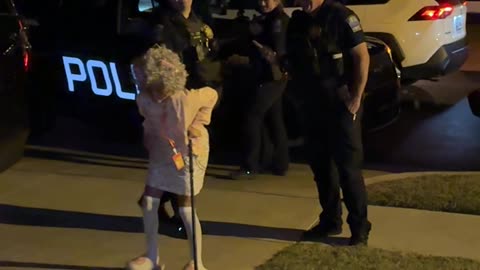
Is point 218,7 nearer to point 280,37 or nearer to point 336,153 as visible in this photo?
point 280,37

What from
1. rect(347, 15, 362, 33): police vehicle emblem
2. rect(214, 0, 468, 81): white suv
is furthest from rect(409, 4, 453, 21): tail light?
rect(347, 15, 362, 33): police vehicle emblem

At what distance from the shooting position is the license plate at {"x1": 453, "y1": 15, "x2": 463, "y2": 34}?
10859mm

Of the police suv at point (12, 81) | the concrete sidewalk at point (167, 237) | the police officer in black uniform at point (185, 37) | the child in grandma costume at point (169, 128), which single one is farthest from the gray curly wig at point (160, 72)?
the police suv at point (12, 81)

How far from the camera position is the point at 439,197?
6.73 m

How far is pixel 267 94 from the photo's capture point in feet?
23.9

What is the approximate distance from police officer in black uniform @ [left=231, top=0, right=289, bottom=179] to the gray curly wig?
7.46 feet

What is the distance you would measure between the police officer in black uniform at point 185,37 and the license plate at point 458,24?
556cm

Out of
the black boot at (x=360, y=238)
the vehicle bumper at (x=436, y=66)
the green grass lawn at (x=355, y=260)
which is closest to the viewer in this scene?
the green grass lawn at (x=355, y=260)

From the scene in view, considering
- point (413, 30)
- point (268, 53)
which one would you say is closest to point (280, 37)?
point (268, 53)

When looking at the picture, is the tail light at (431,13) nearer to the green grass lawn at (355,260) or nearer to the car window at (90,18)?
the car window at (90,18)

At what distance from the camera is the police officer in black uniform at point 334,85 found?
5449mm

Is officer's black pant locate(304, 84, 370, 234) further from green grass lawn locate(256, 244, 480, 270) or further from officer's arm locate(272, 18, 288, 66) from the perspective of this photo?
officer's arm locate(272, 18, 288, 66)

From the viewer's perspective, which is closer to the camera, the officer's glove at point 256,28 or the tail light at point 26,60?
the officer's glove at point 256,28

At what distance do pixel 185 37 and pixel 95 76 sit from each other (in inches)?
107
